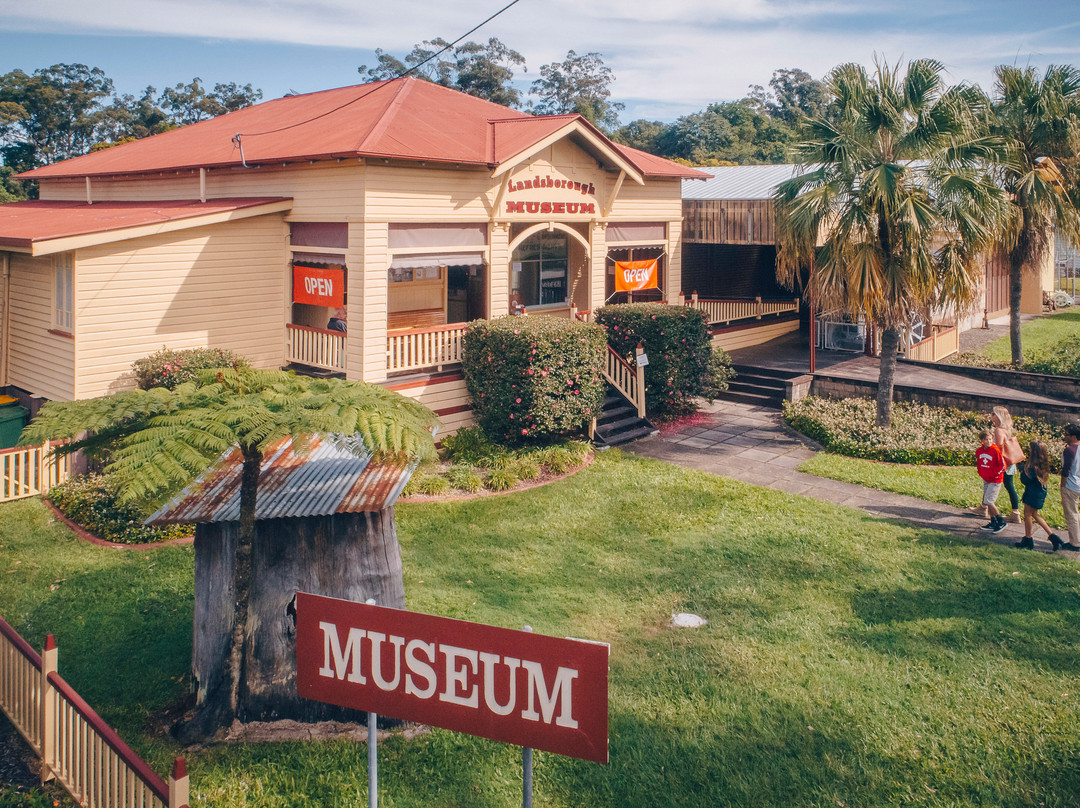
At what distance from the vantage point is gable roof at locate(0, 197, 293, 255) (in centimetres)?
1275

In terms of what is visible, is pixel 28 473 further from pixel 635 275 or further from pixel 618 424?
pixel 635 275

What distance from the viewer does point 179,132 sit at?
2250cm

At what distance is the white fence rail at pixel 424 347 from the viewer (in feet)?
49.8

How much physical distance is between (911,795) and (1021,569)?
17.1ft

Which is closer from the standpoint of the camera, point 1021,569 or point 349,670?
point 349,670

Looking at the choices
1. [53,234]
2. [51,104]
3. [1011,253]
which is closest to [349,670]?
[53,234]

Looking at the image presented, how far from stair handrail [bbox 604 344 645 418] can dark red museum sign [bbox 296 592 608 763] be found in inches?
500

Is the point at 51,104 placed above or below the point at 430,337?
above

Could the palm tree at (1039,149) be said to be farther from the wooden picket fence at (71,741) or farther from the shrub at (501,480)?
the wooden picket fence at (71,741)

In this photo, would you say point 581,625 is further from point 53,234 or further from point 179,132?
point 179,132

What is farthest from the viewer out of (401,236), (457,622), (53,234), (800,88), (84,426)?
(800,88)

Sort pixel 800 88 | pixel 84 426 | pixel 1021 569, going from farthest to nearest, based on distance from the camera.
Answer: pixel 800 88 → pixel 1021 569 → pixel 84 426

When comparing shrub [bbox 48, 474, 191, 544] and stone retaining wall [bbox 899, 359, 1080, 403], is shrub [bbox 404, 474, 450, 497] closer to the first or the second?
shrub [bbox 48, 474, 191, 544]

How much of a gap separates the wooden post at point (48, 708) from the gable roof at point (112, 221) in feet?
26.8
